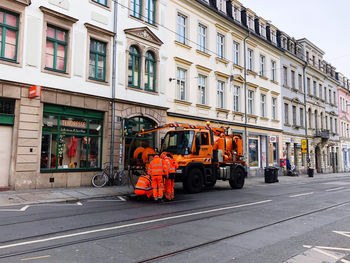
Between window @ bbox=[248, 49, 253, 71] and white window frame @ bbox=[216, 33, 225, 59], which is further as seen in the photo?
window @ bbox=[248, 49, 253, 71]

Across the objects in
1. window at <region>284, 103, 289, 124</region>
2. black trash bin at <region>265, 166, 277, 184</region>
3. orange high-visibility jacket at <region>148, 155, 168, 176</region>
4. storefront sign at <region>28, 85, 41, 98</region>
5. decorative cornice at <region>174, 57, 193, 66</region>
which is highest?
decorative cornice at <region>174, 57, 193, 66</region>

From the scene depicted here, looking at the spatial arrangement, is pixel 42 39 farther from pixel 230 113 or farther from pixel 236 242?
pixel 230 113

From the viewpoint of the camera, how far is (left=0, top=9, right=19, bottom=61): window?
39.8 ft

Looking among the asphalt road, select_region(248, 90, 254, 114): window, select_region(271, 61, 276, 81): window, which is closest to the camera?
the asphalt road

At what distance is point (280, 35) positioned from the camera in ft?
101

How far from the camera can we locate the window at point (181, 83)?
1961 centimetres

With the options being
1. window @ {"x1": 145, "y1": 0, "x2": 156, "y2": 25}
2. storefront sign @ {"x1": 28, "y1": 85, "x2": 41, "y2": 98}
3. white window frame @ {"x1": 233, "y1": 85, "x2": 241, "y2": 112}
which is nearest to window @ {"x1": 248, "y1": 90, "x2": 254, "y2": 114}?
white window frame @ {"x1": 233, "y1": 85, "x2": 241, "y2": 112}

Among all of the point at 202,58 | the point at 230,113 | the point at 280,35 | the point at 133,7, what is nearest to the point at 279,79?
the point at 280,35

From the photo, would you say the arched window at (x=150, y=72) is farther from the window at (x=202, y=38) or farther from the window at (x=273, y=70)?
the window at (x=273, y=70)

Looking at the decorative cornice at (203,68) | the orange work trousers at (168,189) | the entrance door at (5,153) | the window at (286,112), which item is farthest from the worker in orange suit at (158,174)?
the window at (286,112)

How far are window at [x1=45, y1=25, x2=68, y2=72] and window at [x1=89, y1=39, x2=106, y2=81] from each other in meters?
1.39

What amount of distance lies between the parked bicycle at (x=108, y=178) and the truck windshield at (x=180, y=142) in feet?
10.3

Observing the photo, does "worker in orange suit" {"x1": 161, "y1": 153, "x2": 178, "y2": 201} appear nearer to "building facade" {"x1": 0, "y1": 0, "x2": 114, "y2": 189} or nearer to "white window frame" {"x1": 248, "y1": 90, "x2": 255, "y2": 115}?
"building facade" {"x1": 0, "y1": 0, "x2": 114, "y2": 189}

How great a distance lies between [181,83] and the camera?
1998 centimetres
